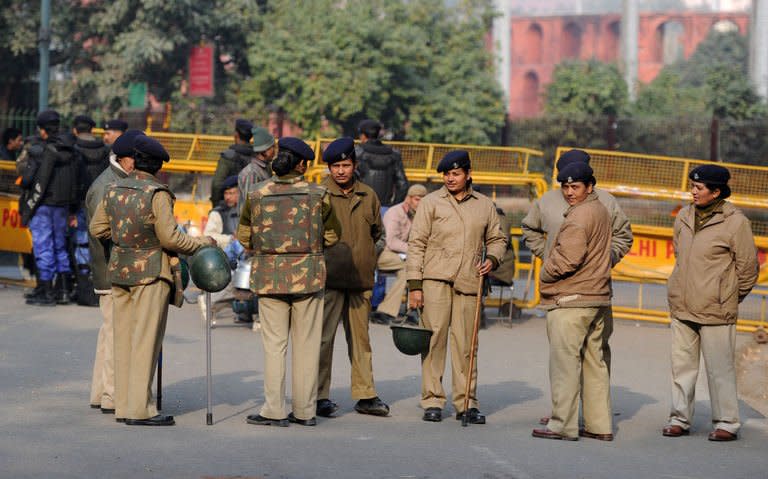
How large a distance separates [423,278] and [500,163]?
28.9 ft

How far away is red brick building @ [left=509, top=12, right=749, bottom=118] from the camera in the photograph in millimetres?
109250

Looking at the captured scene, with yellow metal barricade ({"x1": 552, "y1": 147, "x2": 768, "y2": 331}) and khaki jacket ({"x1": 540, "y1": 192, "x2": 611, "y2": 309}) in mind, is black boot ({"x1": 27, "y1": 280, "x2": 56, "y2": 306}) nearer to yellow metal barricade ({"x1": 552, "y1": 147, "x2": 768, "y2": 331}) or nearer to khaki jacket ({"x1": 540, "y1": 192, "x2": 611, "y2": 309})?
yellow metal barricade ({"x1": 552, "y1": 147, "x2": 768, "y2": 331})

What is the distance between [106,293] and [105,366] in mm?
467

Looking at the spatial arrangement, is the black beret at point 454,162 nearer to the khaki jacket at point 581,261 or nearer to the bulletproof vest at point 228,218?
the khaki jacket at point 581,261

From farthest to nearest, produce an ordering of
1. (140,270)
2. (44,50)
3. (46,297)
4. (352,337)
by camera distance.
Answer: (44,50), (46,297), (352,337), (140,270)

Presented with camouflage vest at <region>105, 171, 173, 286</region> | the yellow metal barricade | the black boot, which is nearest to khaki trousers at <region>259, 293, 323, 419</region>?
camouflage vest at <region>105, 171, 173, 286</region>

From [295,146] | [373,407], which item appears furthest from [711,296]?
[295,146]

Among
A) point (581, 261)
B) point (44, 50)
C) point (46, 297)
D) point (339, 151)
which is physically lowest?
point (46, 297)

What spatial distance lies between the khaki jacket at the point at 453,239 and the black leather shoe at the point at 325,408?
0.96 meters

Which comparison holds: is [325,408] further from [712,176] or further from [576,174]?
[712,176]

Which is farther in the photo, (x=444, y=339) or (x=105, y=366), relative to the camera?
(x=444, y=339)

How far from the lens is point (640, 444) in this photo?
8.76 m

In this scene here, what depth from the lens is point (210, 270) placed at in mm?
8672

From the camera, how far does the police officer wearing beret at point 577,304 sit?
8.68 metres
